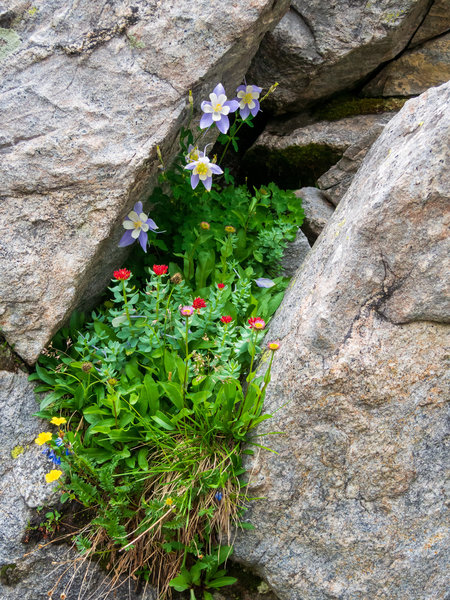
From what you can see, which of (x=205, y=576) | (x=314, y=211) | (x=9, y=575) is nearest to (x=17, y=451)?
(x=9, y=575)

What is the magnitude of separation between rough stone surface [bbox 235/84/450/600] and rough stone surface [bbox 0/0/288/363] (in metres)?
1.20

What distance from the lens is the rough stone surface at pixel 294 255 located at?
390 centimetres

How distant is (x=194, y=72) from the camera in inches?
120

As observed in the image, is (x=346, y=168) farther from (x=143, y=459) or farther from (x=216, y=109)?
(x=143, y=459)

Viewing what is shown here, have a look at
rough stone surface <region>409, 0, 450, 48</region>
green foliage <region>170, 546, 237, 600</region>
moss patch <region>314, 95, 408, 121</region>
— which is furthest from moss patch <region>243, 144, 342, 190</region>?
green foliage <region>170, 546, 237, 600</region>

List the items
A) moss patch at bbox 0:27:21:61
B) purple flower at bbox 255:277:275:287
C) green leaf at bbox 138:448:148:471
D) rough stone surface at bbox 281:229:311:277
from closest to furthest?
green leaf at bbox 138:448:148:471, moss patch at bbox 0:27:21:61, purple flower at bbox 255:277:275:287, rough stone surface at bbox 281:229:311:277

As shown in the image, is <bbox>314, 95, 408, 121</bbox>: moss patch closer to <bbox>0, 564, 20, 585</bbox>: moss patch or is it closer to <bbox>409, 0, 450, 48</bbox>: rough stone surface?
<bbox>409, 0, 450, 48</bbox>: rough stone surface

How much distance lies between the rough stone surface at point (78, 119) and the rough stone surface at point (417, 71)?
81.4 inches

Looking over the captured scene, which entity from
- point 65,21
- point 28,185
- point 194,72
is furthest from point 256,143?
point 28,185

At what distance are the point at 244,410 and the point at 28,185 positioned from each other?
63.8 inches

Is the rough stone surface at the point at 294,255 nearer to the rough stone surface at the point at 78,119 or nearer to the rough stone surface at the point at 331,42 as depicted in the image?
the rough stone surface at the point at 78,119

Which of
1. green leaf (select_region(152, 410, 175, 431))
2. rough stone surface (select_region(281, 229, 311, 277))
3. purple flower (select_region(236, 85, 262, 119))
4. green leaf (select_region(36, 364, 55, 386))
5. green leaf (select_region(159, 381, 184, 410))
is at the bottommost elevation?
green leaf (select_region(36, 364, 55, 386))

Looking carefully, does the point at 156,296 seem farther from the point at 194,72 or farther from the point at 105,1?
the point at 105,1

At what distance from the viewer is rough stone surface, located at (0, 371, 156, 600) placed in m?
2.53
